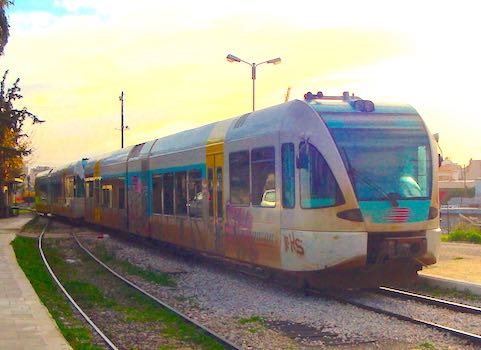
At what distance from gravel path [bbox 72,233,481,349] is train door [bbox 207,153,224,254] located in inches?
31.0

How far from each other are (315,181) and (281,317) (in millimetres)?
2244

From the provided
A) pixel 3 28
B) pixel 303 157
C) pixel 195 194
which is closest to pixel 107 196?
pixel 3 28

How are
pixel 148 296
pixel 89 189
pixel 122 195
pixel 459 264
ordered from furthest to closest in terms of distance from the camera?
pixel 89 189 < pixel 122 195 < pixel 459 264 < pixel 148 296

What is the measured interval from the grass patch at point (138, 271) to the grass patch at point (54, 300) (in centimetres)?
176

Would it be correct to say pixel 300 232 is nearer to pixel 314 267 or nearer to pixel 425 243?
pixel 314 267

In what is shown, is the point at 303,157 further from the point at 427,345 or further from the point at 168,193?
the point at 168,193

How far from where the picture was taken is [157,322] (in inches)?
381

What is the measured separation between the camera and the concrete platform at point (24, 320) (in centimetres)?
768

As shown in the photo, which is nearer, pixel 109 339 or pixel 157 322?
pixel 109 339

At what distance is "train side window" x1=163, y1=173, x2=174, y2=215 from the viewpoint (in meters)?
17.3

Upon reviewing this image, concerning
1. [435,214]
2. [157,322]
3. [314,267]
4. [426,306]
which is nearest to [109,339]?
[157,322]

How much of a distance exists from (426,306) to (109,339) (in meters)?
4.72

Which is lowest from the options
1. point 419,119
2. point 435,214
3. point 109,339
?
point 109,339

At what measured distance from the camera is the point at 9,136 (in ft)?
132
